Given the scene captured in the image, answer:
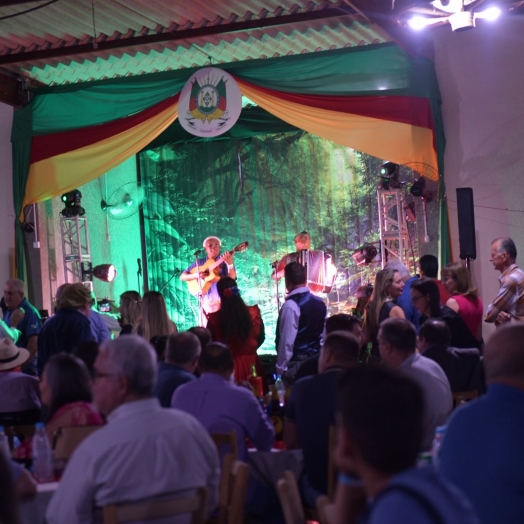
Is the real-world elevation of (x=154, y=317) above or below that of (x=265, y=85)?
below

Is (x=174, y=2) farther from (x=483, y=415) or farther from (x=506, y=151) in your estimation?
(x=483, y=415)

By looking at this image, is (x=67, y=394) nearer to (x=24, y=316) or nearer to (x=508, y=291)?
(x=24, y=316)

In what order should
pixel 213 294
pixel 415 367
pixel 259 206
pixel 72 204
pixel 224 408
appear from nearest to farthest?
pixel 224 408 < pixel 415 367 < pixel 72 204 < pixel 213 294 < pixel 259 206

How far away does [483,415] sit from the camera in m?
2.44

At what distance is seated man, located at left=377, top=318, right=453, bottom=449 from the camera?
416cm

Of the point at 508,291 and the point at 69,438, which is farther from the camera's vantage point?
the point at 508,291

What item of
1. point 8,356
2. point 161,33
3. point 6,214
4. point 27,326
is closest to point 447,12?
point 8,356

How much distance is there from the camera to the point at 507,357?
2.58m

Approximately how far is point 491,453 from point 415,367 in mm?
1851

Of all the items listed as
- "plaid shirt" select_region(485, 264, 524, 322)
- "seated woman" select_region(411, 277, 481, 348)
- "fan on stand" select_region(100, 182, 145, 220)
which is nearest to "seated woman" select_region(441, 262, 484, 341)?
"seated woman" select_region(411, 277, 481, 348)

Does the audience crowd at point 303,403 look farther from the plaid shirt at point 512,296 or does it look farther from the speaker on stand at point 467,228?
the speaker on stand at point 467,228

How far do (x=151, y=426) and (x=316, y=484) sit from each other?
4.76 ft

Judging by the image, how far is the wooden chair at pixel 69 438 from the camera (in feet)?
11.5

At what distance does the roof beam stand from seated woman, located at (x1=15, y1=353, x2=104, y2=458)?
615 centimetres
